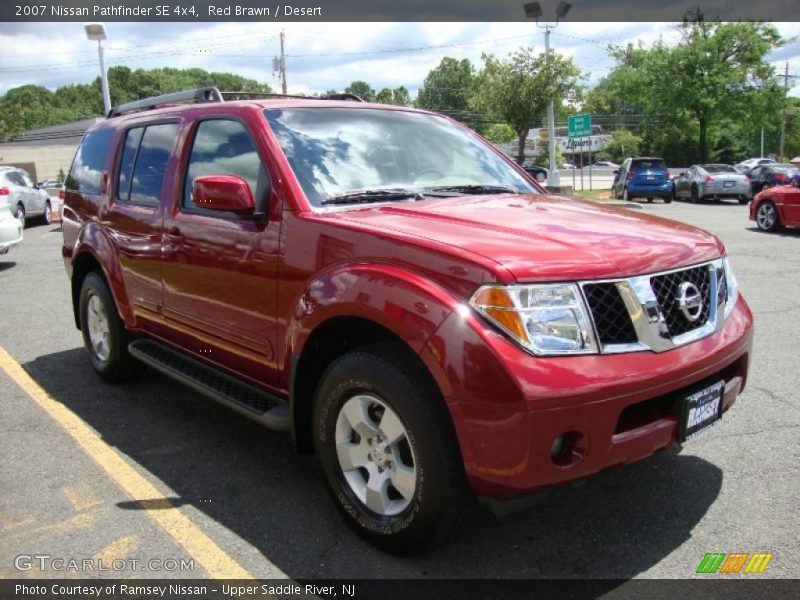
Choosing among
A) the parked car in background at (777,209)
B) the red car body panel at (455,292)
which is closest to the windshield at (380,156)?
the red car body panel at (455,292)

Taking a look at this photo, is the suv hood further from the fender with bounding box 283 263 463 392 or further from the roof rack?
the roof rack

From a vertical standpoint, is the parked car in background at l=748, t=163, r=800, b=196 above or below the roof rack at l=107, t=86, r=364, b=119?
below

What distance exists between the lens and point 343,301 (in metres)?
→ 2.82

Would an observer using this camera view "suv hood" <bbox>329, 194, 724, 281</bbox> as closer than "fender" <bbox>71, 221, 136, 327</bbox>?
Yes

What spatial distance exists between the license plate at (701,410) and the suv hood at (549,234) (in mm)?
517

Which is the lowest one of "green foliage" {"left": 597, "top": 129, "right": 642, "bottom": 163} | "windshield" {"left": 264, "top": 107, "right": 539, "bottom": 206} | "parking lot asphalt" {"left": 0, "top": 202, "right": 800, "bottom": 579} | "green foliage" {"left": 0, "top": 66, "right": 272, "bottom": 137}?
"parking lot asphalt" {"left": 0, "top": 202, "right": 800, "bottom": 579}

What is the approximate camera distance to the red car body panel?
236 centimetres

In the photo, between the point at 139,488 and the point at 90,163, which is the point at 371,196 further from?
the point at 90,163

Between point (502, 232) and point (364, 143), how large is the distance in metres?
1.22

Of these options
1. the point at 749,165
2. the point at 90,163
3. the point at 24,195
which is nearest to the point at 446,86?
the point at 749,165

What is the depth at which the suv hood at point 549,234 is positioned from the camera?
253 centimetres

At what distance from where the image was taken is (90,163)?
5285mm

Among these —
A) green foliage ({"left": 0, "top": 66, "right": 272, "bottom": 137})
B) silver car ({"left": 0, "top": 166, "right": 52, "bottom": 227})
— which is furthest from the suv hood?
green foliage ({"left": 0, "top": 66, "right": 272, "bottom": 137})

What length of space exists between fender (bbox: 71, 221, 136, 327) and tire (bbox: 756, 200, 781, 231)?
13.0 meters
